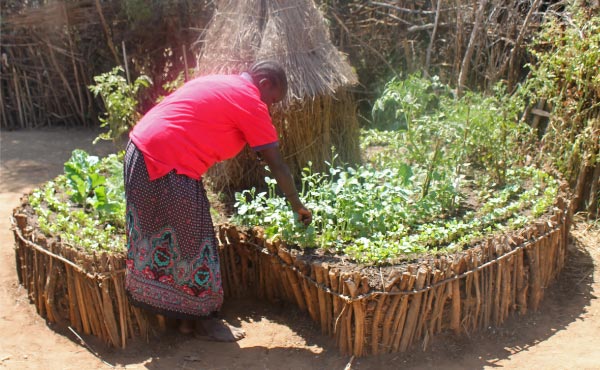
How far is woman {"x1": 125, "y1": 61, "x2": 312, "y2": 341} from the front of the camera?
3.39 m

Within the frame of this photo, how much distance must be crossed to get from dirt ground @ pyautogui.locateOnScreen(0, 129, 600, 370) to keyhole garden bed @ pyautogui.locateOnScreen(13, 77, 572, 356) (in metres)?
0.08

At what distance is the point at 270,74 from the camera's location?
3.52 m

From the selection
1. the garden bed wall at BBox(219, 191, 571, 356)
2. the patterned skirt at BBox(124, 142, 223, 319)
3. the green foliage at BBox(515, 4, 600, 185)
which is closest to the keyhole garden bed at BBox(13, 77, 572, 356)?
the garden bed wall at BBox(219, 191, 571, 356)

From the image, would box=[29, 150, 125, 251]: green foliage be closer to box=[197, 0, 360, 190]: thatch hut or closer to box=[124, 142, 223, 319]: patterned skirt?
box=[124, 142, 223, 319]: patterned skirt

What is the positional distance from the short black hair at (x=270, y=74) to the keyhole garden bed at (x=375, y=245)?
0.73 m

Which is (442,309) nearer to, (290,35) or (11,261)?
(290,35)

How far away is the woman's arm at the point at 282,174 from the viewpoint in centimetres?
343

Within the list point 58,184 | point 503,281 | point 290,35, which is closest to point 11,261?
point 58,184

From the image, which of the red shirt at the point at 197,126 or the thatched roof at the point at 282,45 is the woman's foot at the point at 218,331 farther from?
the thatched roof at the point at 282,45

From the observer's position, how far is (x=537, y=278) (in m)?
3.89

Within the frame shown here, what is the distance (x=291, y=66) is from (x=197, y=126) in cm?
141

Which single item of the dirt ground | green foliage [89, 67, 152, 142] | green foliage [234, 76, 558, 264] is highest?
green foliage [89, 67, 152, 142]

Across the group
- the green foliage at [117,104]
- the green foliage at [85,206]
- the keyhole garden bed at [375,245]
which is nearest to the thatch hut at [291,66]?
the keyhole garden bed at [375,245]

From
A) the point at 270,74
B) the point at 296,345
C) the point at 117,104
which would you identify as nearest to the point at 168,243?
the point at 296,345
